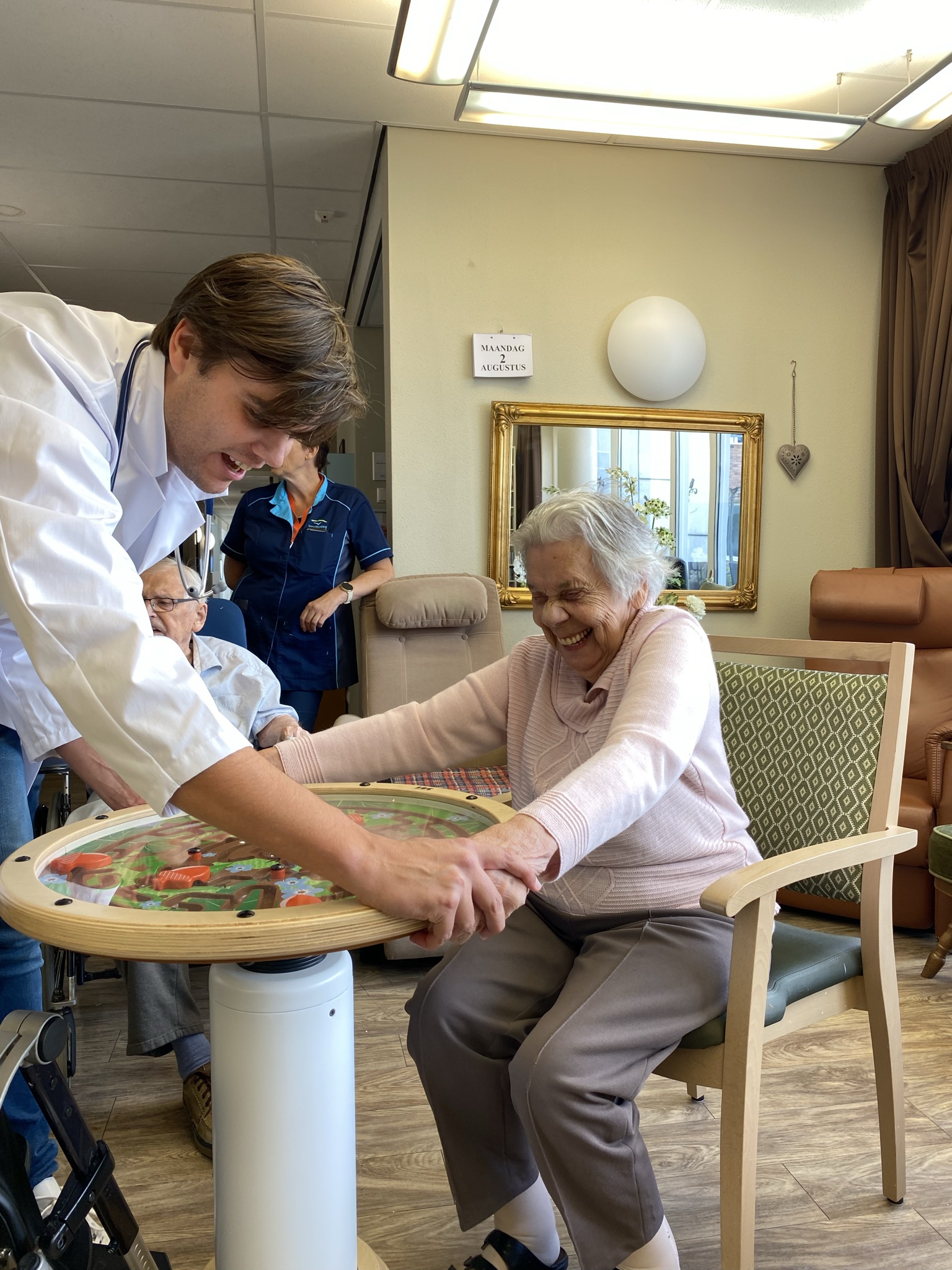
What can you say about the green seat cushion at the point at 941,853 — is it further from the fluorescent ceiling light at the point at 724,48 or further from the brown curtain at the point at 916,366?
the fluorescent ceiling light at the point at 724,48

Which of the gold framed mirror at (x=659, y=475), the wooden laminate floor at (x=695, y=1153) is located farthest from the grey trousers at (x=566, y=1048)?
the gold framed mirror at (x=659, y=475)

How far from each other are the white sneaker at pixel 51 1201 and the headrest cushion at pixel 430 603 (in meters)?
2.04

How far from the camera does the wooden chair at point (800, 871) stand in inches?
50.7

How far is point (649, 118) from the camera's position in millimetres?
3057

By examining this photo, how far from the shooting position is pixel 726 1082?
4.25 ft

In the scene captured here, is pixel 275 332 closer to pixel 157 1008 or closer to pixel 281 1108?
pixel 281 1108

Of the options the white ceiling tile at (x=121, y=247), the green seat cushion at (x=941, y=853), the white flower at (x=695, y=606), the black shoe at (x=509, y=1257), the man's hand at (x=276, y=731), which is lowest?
the black shoe at (x=509, y=1257)

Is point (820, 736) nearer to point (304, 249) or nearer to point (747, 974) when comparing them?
point (747, 974)

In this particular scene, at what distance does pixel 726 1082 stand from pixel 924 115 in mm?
3050

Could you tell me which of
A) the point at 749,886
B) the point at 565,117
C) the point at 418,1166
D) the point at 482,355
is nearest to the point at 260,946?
the point at 749,886

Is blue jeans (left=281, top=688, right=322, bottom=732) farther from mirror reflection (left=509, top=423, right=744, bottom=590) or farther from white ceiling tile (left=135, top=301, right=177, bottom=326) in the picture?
white ceiling tile (left=135, top=301, right=177, bottom=326)

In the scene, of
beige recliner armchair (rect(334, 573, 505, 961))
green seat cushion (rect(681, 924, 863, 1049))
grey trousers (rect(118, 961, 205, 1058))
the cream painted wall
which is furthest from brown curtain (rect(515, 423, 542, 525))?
green seat cushion (rect(681, 924, 863, 1049))

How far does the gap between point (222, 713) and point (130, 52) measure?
2608 mm

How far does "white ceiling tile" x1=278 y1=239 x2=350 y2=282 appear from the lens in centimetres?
501
